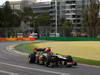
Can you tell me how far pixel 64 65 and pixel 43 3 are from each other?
17258cm

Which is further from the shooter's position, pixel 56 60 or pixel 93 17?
pixel 93 17

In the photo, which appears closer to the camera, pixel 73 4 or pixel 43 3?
pixel 73 4

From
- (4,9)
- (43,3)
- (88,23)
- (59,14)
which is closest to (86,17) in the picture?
(88,23)

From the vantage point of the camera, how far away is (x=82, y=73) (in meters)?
16.6

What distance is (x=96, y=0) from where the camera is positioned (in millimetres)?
122375

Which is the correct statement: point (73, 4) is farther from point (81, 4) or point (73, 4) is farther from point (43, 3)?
point (43, 3)

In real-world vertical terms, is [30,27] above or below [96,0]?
below

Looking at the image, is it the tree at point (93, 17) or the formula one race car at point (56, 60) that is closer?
the formula one race car at point (56, 60)

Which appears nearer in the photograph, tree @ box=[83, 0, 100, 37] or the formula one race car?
the formula one race car

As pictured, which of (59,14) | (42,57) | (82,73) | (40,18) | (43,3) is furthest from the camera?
(43,3)

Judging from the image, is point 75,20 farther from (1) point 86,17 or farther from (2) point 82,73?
(2) point 82,73

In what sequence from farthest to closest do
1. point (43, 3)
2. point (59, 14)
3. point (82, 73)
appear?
point (43, 3) → point (59, 14) → point (82, 73)

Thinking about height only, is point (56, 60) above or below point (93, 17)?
below

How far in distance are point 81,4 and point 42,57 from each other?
13976 centimetres
